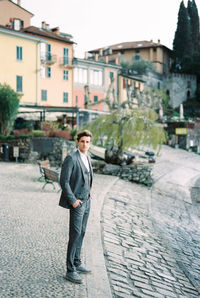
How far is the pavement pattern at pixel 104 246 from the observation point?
4762 millimetres

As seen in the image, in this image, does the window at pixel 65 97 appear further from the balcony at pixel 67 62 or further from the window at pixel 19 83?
the window at pixel 19 83

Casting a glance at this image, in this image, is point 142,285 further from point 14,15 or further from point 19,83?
point 14,15

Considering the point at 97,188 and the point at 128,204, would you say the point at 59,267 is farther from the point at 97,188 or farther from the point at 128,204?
the point at 97,188

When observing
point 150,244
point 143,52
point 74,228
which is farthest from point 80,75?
point 74,228

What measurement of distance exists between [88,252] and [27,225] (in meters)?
1.89

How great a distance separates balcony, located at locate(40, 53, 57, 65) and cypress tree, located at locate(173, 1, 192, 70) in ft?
123

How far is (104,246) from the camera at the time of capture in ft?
21.8

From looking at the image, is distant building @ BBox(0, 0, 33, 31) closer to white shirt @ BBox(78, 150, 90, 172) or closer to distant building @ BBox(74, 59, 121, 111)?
distant building @ BBox(74, 59, 121, 111)

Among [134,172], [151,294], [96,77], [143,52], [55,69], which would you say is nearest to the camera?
[151,294]

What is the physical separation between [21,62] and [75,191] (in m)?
32.0

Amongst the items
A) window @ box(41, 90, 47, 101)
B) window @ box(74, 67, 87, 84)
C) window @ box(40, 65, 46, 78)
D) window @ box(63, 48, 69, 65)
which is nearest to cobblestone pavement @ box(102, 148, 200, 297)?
window @ box(41, 90, 47, 101)

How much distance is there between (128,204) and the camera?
11.5 meters

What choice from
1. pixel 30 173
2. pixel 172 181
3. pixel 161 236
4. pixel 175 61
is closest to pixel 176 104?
pixel 175 61

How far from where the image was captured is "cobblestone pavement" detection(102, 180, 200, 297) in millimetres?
5473
